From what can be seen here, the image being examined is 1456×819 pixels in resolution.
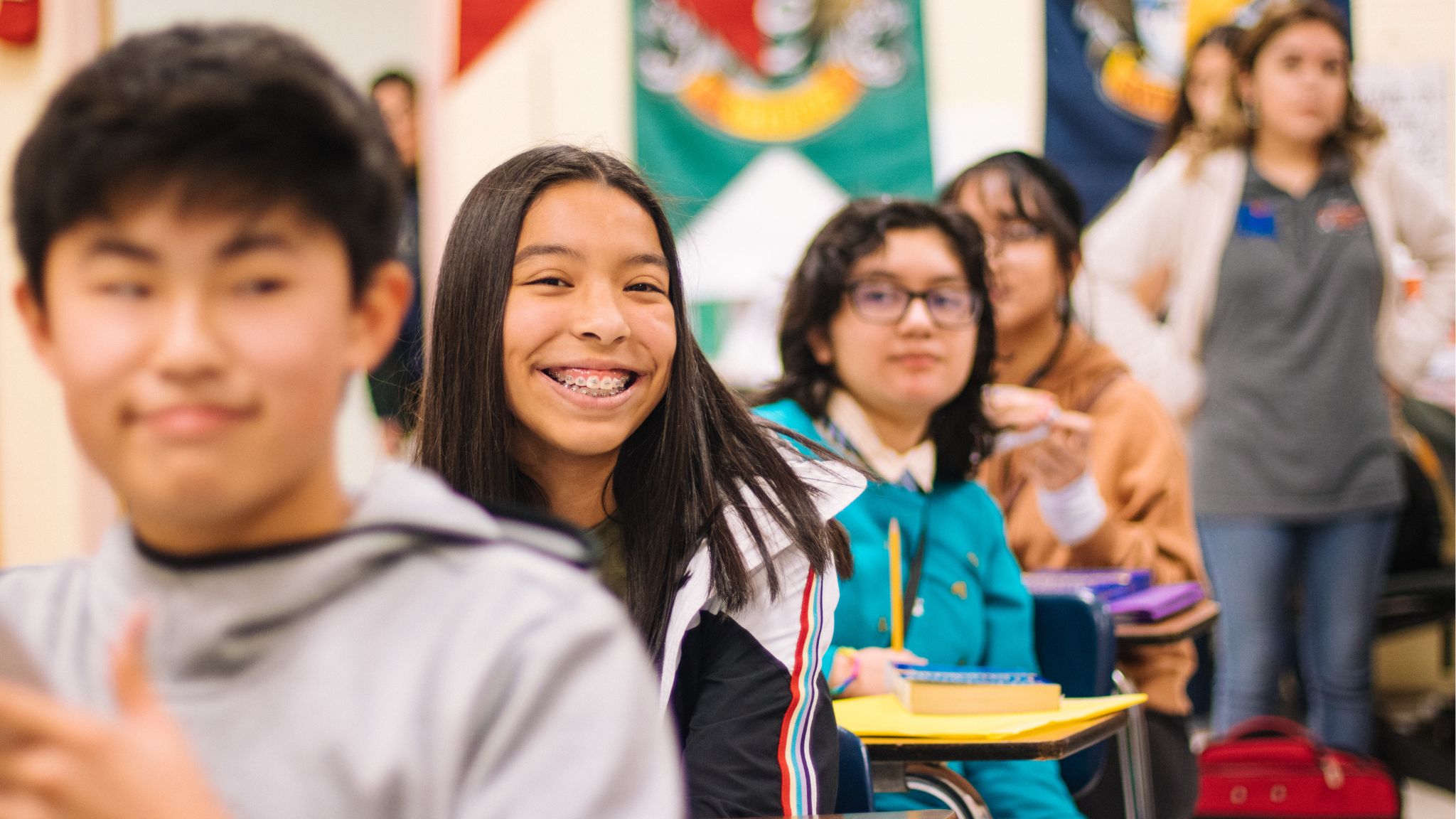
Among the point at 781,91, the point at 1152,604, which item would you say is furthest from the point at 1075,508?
the point at 781,91

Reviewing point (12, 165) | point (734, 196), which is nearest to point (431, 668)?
point (12, 165)

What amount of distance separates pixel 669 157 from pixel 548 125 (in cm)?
48

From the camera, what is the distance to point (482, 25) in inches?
186

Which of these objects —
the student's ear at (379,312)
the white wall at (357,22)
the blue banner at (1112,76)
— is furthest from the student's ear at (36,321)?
the blue banner at (1112,76)

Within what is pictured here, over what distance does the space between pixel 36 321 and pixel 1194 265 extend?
2941 millimetres

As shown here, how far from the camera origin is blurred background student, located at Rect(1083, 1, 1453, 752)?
3.05 m

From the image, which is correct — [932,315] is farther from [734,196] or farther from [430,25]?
[430,25]

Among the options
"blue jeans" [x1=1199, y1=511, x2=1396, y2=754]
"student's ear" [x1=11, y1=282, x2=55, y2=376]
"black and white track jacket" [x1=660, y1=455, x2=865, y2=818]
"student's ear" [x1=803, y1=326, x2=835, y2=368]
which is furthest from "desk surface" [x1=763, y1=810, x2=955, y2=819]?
"blue jeans" [x1=1199, y1=511, x2=1396, y2=754]

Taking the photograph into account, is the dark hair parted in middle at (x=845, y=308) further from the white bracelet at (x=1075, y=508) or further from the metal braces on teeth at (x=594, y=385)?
the metal braces on teeth at (x=594, y=385)

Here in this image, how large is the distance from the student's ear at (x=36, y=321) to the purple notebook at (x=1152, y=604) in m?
1.61

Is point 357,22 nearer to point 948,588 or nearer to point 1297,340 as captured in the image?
point 1297,340

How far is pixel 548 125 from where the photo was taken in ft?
15.7

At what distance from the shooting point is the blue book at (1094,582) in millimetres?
2037

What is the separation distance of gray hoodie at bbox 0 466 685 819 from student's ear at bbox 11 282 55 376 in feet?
0.33
